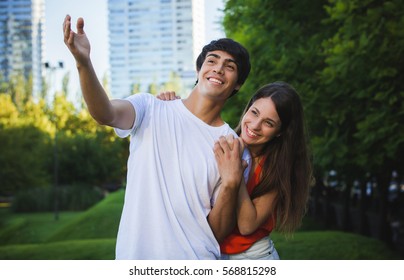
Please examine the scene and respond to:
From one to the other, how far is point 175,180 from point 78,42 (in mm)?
689

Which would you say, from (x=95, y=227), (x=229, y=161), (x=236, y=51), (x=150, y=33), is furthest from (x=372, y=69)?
(x=95, y=227)

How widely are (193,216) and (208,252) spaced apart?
182 mm

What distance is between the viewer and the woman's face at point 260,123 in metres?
2.78

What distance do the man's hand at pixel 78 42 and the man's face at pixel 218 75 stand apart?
60 centimetres

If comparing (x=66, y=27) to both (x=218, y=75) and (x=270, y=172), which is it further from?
(x=270, y=172)

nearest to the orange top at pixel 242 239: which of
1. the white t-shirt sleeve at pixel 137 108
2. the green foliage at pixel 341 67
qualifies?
the white t-shirt sleeve at pixel 137 108

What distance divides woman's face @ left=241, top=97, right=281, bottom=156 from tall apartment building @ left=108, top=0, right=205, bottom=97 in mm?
4458

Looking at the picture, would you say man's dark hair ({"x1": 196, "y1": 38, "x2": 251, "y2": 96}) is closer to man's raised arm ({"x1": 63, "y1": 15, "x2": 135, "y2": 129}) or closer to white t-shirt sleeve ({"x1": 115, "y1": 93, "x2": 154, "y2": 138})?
white t-shirt sleeve ({"x1": 115, "y1": 93, "x2": 154, "y2": 138})

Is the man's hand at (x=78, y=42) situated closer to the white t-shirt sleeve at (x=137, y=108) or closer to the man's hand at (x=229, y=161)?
the white t-shirt sleeve at (x=137, y=108)

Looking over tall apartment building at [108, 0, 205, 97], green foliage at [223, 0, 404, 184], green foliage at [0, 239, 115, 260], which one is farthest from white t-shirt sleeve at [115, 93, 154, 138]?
green foliage at [0, 239, 115, 260]

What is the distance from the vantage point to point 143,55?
10.7m

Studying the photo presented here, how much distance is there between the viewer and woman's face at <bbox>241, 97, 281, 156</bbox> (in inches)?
Answer: 109

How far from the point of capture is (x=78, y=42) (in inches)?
87.4
